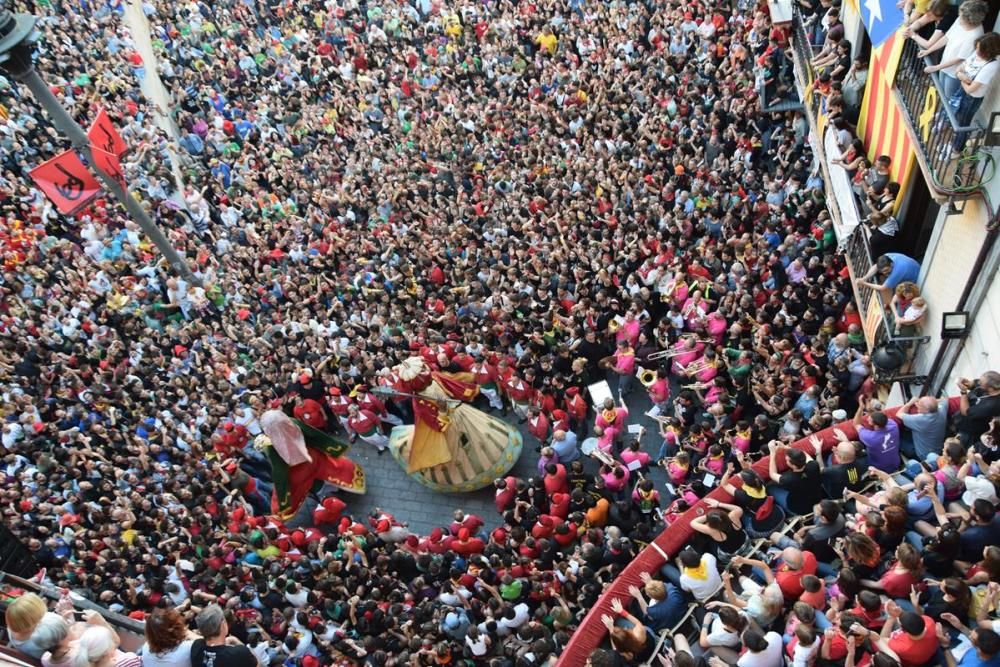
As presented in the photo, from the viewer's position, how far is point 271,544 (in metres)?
14.0

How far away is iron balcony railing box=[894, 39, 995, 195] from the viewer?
937 centimetres

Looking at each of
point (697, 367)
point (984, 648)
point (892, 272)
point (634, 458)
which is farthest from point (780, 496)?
point (697, 367)

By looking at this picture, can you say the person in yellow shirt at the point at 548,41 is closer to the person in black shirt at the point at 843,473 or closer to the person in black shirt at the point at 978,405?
the person in black shirt at the point at 843,473

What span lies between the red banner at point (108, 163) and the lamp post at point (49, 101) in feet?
0.22

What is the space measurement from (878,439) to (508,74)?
687 inches

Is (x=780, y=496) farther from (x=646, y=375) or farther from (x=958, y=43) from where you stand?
(x=958, y=43)

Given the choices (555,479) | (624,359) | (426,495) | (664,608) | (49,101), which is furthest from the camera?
(49,101)

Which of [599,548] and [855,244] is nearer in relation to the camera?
[599,548]

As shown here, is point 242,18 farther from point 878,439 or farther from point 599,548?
point 878,439

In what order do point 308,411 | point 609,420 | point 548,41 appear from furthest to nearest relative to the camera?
1. point 548,41
2. point 308,411
3. point 609,420

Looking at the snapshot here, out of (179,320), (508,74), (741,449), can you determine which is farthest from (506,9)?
(741,449)

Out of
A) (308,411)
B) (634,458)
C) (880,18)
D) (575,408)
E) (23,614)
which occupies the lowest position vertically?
(308,411)

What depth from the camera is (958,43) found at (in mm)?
9297

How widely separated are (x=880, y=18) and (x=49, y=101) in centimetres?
1466
